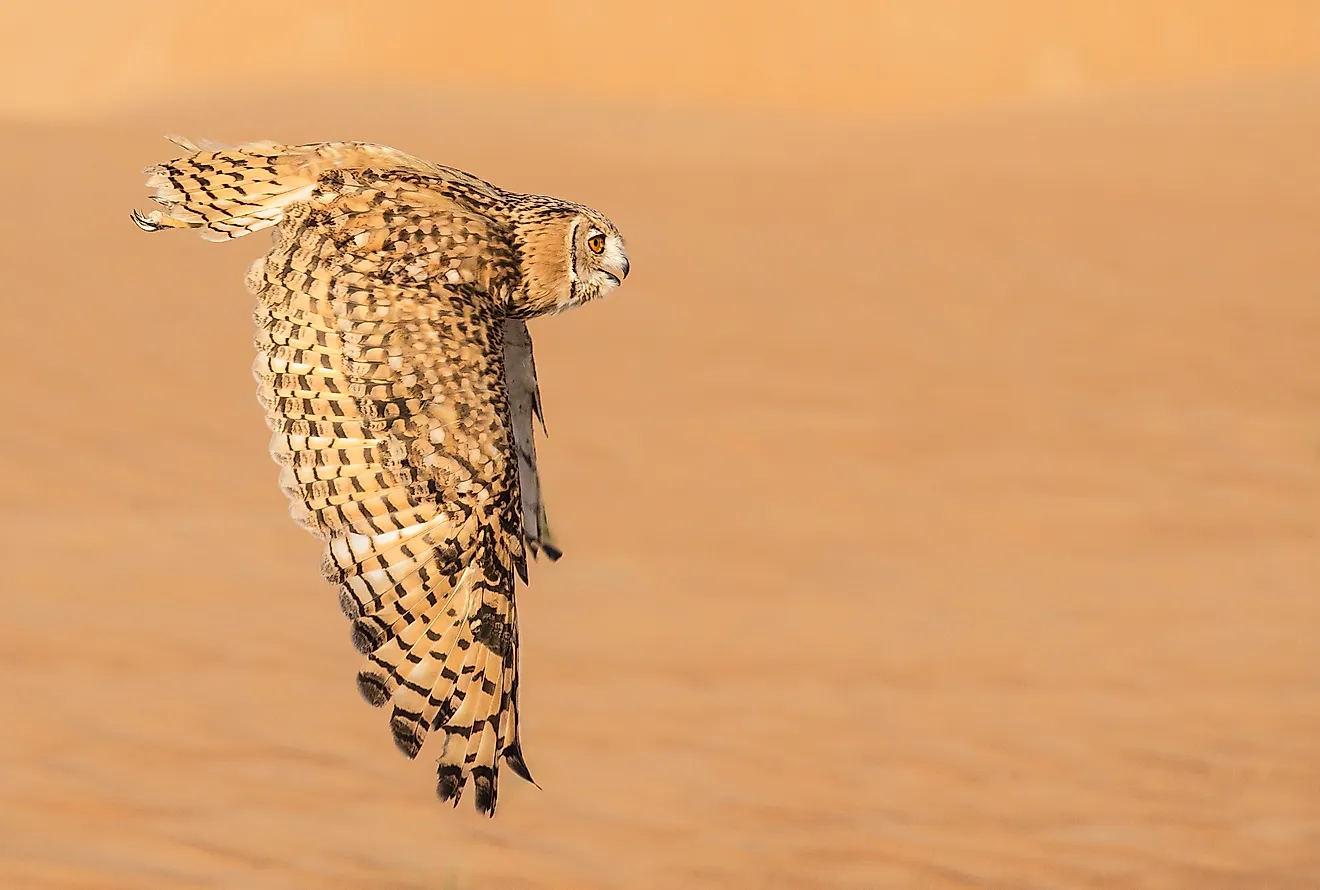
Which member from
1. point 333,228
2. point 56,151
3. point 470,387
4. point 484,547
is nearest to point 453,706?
point 484,547

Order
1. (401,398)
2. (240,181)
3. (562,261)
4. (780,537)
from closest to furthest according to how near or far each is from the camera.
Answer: (401,398), (240,181), (562,261), (780,537)

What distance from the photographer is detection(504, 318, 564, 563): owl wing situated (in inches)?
209

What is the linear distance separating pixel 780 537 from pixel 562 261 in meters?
6.34

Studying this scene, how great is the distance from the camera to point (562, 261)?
532cm

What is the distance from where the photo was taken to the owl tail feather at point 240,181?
16.7 ft

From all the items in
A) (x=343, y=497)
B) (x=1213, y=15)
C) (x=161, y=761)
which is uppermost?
(x=1213, y=15)

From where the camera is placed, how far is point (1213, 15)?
3431cm

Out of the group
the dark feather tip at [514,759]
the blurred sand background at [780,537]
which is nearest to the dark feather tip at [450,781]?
the dark feather tip at [514,759]

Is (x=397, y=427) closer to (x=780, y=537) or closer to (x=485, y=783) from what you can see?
(x=485, y=783)

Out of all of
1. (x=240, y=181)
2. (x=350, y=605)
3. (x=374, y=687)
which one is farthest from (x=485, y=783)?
(x=240, y=181)

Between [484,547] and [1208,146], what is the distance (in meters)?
16.0

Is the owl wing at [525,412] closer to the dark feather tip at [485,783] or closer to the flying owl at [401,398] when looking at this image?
the flying owl at [401,398]

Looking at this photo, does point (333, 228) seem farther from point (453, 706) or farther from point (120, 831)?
point (120, 831)

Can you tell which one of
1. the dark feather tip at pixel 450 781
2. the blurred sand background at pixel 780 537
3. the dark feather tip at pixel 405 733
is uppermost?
the blurred sand background at pixel 780 537
